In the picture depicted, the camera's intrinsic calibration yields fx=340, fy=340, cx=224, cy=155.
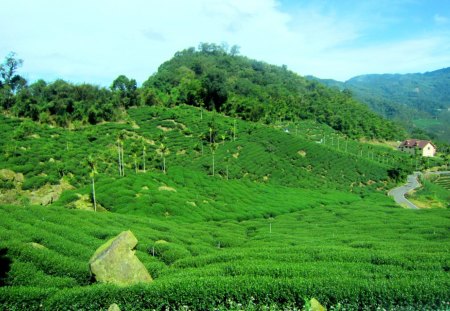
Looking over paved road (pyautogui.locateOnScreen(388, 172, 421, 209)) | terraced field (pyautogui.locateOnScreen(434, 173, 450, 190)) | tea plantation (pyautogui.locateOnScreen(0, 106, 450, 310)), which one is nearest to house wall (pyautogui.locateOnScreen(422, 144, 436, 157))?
terraced field (pyautogui.locateOnScreen(434, 173, 450, 190))

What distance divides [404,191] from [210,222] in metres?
76.0

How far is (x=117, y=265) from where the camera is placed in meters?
22.0

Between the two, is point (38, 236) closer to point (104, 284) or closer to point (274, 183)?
point (104, 284)

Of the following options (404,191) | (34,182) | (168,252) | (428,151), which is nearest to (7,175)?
(34,182)

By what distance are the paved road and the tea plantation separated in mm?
3864

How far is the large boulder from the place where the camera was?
21.7 meters

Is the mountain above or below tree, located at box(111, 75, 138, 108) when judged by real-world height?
below

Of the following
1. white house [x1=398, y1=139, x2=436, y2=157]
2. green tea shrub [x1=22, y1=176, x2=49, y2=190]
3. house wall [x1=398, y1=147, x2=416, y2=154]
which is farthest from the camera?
white house [x1=398, y1=139, x2=436, y2=157]

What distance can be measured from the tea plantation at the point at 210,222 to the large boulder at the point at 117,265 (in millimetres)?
1325

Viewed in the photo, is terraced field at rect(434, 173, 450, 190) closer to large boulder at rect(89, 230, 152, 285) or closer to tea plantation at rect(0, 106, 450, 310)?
tea plantation at rect(0, 106, 450, 310)

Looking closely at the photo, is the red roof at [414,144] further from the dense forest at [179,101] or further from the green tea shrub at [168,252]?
the green tea shrub at [168,252]

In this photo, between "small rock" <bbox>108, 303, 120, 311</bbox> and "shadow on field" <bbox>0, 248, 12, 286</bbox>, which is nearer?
"small rock" <bbox>108, 303, 120, 311</bbox>

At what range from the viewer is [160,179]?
2685 inches

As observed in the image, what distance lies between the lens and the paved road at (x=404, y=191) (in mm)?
90562
